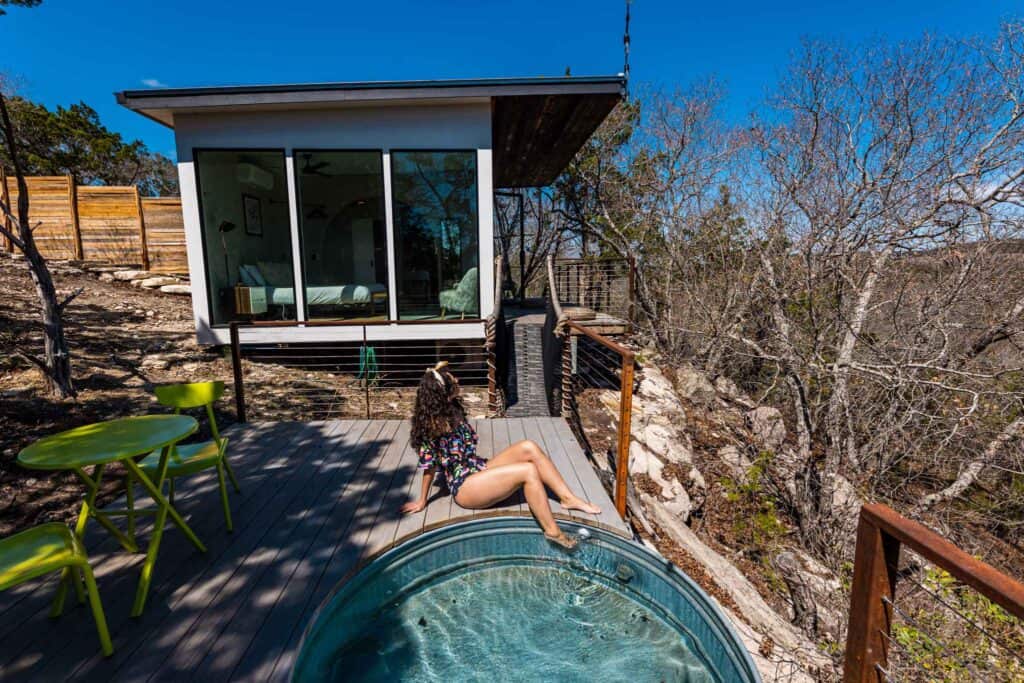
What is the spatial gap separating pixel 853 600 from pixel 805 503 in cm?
544

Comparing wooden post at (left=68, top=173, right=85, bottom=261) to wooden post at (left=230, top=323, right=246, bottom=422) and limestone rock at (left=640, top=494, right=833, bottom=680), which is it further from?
limestone rock at (left=640, top=494, right=833, bottom=680)

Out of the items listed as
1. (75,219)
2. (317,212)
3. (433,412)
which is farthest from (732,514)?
(75,219)

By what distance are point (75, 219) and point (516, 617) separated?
12747 mm

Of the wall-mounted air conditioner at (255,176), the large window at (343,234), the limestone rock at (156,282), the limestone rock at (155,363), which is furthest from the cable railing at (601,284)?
the limestone rock at (156,282)

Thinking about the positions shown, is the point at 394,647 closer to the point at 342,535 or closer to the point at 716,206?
the point at 342,535

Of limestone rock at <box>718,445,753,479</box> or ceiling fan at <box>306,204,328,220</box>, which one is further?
ceiling fan at <box>306,204,328,220</box>

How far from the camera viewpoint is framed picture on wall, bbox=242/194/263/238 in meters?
6.57

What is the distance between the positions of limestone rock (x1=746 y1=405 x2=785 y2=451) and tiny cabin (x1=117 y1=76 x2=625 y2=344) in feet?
14.6

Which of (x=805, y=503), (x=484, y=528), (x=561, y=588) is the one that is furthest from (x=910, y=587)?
(x=484, y=528)

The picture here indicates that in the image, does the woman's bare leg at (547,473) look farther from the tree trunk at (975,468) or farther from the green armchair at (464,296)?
the tree trunk at (975,468)

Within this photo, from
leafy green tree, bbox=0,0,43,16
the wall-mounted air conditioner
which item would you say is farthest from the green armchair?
leafy green tree, bbox=0,0,43,16

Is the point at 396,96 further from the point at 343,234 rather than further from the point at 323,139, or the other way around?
the point at 343,234

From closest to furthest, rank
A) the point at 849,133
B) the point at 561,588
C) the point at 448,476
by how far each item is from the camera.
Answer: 1. the point at 561,588
2. the point at 448,476
3. the point at 849,133

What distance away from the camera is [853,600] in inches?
49.3
